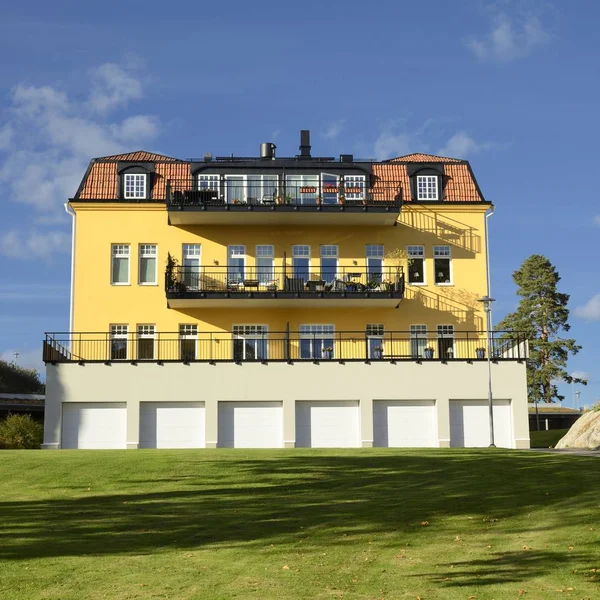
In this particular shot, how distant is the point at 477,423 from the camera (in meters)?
38.0

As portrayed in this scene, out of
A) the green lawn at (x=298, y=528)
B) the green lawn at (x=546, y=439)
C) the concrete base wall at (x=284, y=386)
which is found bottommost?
the green lawn at (x=298, y=528)

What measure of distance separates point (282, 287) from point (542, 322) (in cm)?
3758

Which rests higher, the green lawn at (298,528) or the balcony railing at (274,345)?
the balcony railing at (274,345)

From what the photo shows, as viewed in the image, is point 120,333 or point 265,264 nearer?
point 120,333

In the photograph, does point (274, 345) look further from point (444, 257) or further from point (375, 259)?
point (444, 257)

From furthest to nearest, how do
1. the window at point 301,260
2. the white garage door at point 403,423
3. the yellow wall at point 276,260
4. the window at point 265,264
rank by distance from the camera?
the window at point 301,260
the window at point 265,264
the yellow wall at point 276,260
the white garage door at point 403,423

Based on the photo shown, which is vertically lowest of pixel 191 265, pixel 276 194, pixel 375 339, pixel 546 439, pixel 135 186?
pixel 546 439

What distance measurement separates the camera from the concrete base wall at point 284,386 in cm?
3741

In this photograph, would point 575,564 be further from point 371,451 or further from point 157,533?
point 371,451

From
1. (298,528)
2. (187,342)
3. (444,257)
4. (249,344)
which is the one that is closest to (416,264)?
(444,257)

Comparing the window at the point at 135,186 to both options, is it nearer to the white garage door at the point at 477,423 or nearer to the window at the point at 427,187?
the window at the point at 427,187

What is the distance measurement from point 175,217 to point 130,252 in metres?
2.76

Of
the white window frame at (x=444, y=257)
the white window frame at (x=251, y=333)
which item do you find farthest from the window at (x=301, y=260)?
A: the white window frame at (x=444, y=257)

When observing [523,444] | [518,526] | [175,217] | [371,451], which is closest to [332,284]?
[175,217]
